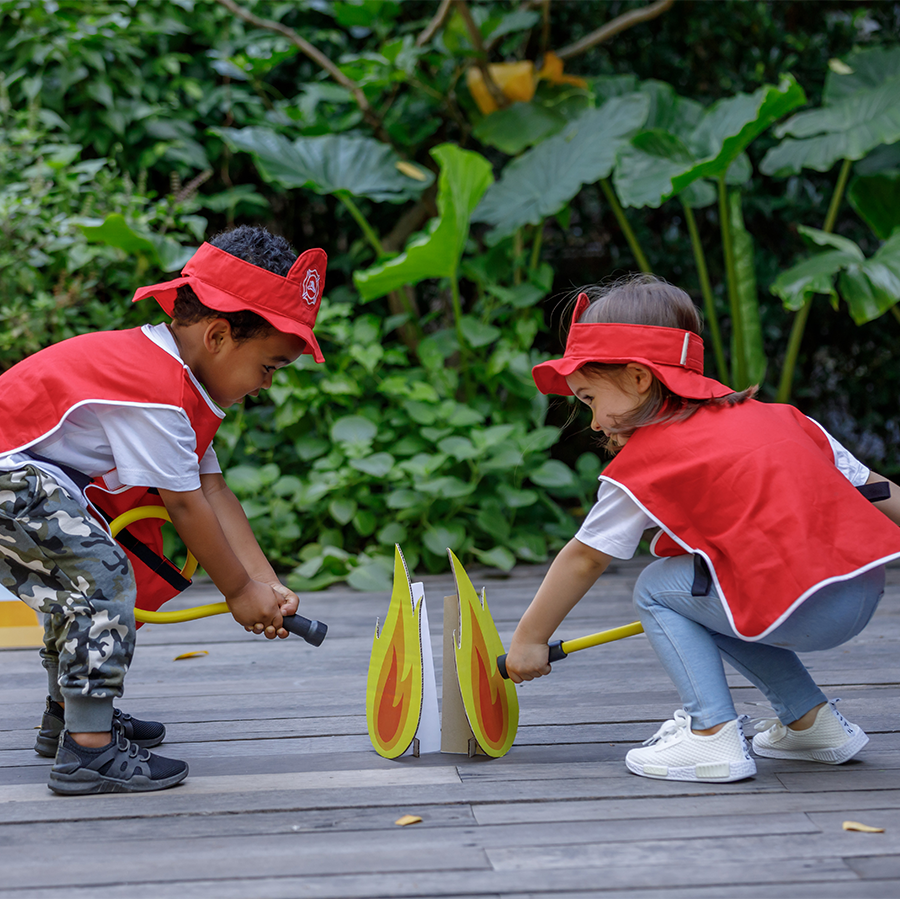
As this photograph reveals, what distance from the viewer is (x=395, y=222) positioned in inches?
160

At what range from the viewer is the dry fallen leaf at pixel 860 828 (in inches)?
47.1

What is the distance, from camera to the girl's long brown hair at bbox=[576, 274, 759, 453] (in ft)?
4.66

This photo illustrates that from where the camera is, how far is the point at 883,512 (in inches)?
59.0

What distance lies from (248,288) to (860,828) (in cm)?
110

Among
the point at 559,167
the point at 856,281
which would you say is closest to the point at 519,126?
the point at 559,167

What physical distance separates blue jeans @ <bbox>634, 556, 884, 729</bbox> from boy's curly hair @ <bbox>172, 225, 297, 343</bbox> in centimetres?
71

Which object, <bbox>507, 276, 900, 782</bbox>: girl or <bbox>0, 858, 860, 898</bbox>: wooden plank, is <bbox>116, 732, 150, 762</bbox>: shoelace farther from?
<bbox>507, 276, 900, 782</bbox>: girl

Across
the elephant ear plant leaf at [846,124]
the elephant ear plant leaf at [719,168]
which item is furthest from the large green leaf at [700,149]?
the elephant ear plant leaf at [846,124]

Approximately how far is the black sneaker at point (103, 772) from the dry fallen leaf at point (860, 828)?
2.99ft

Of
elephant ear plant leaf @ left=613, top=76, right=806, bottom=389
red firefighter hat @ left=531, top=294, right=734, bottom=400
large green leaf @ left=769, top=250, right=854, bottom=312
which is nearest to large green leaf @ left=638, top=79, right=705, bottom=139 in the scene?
elephant ear plant leaf @ left=613, top=76, right=806, bottom=389

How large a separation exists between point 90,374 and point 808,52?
3.68 meters

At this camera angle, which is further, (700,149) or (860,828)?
(700,149)

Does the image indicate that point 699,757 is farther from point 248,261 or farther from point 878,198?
point 878,198

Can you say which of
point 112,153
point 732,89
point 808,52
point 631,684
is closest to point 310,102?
point 112,153
